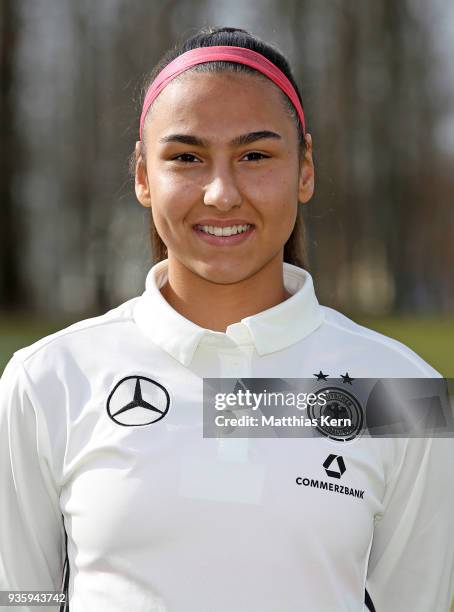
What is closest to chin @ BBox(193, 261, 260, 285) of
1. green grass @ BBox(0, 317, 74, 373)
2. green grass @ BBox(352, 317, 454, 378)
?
green grass @ BBox(352, 317, 454, 378)

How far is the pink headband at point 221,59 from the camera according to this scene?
1.92 m

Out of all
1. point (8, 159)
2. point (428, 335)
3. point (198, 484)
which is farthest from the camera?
point (8, 159)

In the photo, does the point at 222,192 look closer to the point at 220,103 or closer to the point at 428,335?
the point at 220,103

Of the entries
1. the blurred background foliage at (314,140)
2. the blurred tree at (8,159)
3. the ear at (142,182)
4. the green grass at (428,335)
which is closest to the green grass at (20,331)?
the blurred background foliage at (314,140)

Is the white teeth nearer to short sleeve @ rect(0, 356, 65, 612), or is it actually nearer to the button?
the button

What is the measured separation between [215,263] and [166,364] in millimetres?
219

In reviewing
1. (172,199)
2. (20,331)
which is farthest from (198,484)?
(20,331)

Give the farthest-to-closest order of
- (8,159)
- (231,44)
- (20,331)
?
(8,159)
(20,331)
(231,44)

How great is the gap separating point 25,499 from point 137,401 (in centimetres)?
29

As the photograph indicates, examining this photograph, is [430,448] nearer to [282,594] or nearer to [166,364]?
[282,594]

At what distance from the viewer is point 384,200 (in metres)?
23.9

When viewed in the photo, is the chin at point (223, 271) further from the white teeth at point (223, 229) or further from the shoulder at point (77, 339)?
the shoulder at point (77, 339)

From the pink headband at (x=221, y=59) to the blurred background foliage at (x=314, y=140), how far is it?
529 inches

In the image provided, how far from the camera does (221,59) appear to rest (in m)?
1.91
